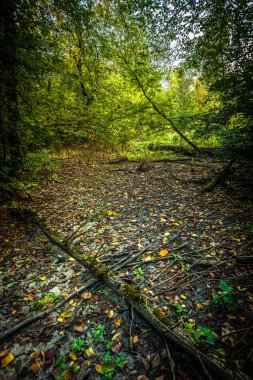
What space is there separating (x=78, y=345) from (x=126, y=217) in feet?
9.57

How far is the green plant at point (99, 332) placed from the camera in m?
2.02

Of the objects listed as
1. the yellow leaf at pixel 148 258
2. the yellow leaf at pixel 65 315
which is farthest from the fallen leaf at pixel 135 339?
the yellow leaf at pixel 148 258

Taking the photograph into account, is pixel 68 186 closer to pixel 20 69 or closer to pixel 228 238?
pixel 20 69

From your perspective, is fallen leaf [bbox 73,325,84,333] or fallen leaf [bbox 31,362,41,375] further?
fallen leaf [bbox 73,325,84,333]

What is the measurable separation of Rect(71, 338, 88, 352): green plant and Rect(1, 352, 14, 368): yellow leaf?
665mm

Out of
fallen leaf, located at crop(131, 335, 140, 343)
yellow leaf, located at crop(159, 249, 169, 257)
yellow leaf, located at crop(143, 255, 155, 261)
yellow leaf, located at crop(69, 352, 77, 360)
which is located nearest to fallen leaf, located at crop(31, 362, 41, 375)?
yellow leaf, located at crop(69, 352, 77, 360)

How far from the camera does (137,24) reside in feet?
16.8

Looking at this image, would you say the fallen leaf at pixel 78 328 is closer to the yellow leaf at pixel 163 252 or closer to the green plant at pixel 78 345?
the green plant at pixel 78 345

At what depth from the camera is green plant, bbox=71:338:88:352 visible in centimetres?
192

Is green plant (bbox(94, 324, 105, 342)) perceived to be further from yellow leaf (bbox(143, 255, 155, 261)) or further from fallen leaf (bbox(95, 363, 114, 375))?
yellow leaf (bbox(143, 255, 155, 261))

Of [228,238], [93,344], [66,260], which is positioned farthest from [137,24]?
Answer: [93,344]

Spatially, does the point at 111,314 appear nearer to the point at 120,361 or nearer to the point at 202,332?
the point at 120,361

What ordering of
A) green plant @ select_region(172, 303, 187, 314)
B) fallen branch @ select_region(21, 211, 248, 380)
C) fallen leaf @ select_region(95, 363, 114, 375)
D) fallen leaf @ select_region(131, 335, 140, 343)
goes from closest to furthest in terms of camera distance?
fallen branch @ select_region(21, 211, 248, 380), fallen leaf @ select_region(95, 363, 114, 375), fallen leaf @ select_region(131, 335, 140, 343), green plant @ select_region(172, 303, 187, 314)

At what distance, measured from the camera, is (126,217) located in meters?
4.61
